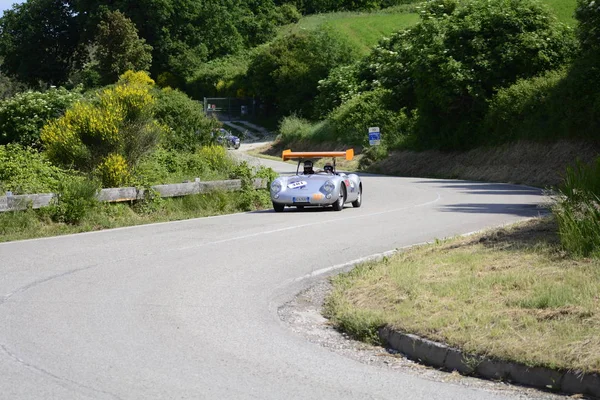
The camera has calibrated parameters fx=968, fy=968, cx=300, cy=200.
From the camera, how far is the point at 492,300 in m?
9.10

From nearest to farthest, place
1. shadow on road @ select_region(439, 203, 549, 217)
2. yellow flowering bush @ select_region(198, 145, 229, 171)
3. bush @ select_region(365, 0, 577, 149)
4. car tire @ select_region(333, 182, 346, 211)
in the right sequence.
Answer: shadow on road @ select_region(439, 203, 549, 217) → car tire @ select_region(333, 182, 346, 211) → yellow flowering bush @ select_region(198, 145, 229, 171) → bush @ select_region(365, 0, 577, 149)

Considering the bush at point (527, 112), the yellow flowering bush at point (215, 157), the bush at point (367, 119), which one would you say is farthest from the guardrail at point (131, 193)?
the bush at point (367, 119)

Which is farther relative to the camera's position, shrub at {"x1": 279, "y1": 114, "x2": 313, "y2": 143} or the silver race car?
shrub at {"x1": 279, "y1": 114, "x2": 313, "y2": 143}

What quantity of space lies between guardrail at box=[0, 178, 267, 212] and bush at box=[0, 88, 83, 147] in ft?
36.0

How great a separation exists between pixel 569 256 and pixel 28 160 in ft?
46.9

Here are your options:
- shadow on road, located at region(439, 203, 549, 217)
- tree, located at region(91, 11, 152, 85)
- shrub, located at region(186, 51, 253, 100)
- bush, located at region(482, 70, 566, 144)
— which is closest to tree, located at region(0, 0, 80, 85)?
shrub, located at region(186, 51, 253, 100)

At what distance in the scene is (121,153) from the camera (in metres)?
23.5

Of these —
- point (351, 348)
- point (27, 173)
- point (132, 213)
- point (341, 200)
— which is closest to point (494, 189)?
point (341, 200)

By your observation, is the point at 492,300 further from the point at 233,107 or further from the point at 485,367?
the point at 233,107

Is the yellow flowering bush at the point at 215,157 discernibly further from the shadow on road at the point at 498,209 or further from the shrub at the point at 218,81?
the shrub at the point at 218,81

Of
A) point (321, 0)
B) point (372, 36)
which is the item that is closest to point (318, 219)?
point (372, 36)

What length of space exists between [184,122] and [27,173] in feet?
41.8

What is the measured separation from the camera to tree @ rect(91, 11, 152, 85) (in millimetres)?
74688

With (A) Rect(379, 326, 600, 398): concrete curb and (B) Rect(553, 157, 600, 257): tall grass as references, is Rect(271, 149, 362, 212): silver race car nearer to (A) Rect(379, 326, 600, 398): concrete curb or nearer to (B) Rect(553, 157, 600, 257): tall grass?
(B) Rect(553, 157, 600, 257): tall grass
